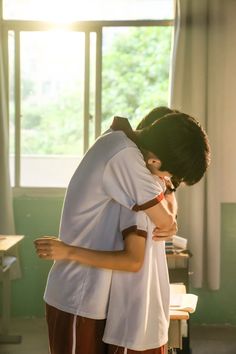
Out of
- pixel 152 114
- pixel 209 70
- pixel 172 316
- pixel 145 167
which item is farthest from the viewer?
pixel 209 70

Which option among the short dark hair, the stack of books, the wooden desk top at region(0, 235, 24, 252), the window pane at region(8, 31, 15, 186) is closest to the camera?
the short dark hair

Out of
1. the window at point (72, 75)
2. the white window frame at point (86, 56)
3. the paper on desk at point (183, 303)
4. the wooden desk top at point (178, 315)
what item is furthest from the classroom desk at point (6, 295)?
the wooden desk top at point (178, 315)

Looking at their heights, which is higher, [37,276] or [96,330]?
[96,330]

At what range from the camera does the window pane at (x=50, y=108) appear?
475 centimetres

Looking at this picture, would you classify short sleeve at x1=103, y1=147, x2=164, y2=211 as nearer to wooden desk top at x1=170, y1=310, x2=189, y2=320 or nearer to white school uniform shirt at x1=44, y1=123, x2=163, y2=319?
white school uniform shirt at x1=44, y1=123, x2=163, y2=319

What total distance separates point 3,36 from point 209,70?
1615 millimetres

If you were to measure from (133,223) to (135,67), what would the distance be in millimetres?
3461

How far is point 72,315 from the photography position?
4.70ft

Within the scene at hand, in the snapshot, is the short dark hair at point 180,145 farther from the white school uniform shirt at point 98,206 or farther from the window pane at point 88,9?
the window pane at point 88,9

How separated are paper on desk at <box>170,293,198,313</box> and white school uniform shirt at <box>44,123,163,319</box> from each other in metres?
0.80

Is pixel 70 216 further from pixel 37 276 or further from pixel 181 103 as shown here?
pixel 37 276

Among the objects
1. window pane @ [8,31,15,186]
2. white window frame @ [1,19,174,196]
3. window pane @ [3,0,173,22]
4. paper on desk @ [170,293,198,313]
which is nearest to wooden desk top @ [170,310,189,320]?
paper on desk @ [170,293,198,313]

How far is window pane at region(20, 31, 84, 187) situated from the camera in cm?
475

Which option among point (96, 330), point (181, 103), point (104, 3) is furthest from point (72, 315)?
point (104, 3)
